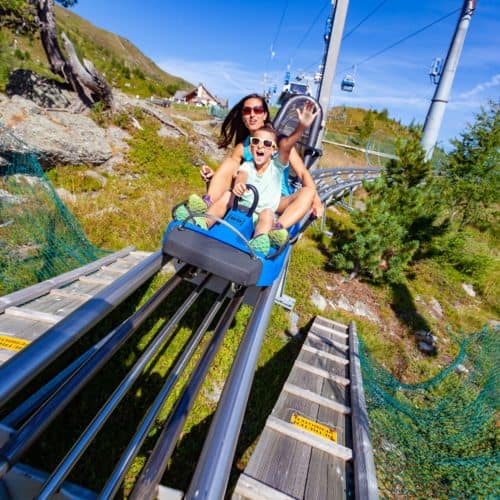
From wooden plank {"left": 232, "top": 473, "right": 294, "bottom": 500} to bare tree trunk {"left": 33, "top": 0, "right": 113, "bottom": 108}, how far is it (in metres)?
9.57

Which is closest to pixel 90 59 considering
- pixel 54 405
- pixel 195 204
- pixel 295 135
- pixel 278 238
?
pixel 295 135

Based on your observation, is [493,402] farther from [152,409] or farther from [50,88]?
[50,88]

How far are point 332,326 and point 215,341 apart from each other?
3.58 metres

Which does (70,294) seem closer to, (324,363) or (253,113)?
(253,113)

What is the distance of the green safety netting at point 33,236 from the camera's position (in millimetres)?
3480

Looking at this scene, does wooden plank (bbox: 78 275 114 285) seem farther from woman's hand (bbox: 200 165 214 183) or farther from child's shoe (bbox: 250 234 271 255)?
child's shoe (bbox: 250 234 271 255)

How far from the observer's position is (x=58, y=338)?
1.59 meters

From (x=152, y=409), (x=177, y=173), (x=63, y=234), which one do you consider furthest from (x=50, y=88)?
(x=152, y=409)

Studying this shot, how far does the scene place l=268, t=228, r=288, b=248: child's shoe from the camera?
2.55 m

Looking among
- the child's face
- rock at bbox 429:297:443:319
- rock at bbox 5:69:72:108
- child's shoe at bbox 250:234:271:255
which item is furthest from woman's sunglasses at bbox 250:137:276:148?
rock at bbox 5:69:72:108

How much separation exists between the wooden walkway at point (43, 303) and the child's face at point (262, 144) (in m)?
2.10

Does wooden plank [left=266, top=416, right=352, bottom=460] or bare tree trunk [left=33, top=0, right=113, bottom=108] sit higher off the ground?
bare tree trunk [left=33, top=0, right=113, bottom=108]

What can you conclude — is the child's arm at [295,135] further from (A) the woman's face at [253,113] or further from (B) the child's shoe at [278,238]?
(B) the child's shoe at [278,238]

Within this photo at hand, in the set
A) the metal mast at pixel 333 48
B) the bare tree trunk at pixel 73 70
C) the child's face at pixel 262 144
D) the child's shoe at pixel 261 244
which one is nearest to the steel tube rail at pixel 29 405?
the child's shoe at pixel 261 244
